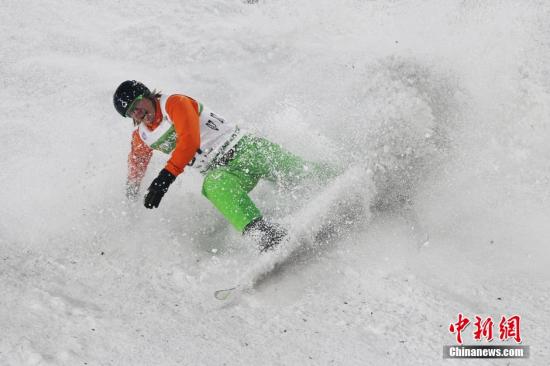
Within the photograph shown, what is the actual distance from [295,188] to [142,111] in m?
1.46

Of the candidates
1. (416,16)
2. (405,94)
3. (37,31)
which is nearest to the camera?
(405,94)

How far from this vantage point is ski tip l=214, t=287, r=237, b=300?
338 centimetres

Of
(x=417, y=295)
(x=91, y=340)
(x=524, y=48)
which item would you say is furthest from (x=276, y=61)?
(x=91, y=340)

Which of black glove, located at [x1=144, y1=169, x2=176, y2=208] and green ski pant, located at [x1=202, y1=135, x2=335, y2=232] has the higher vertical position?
green ski pant, located at [x1=202, y1=135, x2=335, y2=232]

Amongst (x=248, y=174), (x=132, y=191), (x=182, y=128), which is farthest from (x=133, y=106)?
(x=248, y=174)

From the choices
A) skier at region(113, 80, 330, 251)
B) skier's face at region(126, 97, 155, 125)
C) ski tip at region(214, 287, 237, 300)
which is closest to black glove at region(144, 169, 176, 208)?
skier at region(113, 80, 330, 251)

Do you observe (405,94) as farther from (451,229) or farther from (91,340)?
(91,340)

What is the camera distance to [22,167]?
5281mm

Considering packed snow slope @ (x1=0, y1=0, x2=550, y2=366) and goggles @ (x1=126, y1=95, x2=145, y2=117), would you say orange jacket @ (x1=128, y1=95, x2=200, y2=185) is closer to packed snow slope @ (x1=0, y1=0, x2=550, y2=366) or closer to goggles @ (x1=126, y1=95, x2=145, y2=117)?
goggles @ (x1=126, y1=95, x2=145, y2=117)

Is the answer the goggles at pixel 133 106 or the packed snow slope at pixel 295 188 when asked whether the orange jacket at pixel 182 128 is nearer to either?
the goggles at pixel 133 106

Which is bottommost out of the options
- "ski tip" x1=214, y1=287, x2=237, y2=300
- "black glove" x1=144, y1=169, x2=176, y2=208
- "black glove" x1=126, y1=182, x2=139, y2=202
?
"ski tip" x1=214, y1=287, x2=237, y2=300

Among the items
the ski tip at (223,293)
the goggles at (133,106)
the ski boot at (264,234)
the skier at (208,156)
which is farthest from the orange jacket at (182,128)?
the ski tip at (223,293)

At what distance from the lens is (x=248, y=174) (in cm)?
429

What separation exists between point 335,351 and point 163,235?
195 centimetres
